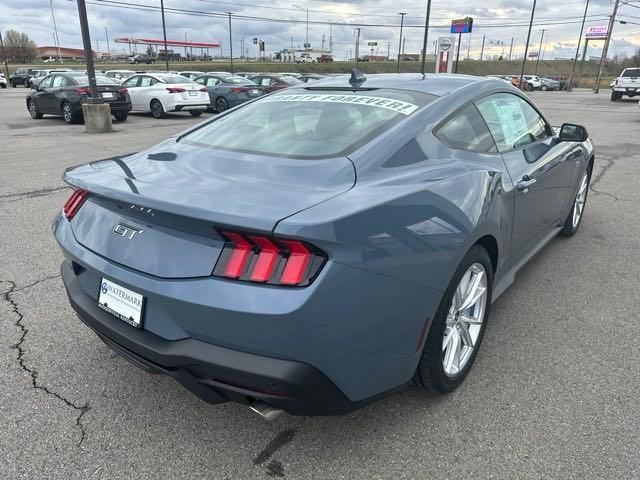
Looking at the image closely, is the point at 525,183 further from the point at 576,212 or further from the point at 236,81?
the point at 236,81

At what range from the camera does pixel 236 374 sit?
175 cm

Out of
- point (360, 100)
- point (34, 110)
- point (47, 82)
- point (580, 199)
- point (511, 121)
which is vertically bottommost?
point (34, 110)

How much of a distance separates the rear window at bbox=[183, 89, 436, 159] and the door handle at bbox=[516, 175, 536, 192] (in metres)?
0.74

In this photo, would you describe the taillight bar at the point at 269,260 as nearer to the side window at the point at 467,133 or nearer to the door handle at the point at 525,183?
the side window at the point at 467,133

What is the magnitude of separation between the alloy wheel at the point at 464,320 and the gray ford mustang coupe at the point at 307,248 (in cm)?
1

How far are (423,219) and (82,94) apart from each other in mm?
14609

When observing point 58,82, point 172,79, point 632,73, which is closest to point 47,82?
point 58,82

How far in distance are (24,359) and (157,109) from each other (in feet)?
50.0

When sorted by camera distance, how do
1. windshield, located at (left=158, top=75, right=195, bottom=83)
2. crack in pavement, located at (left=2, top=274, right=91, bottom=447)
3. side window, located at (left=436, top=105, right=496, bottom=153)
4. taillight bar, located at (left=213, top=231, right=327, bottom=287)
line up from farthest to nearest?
windshield, located at (left=158, top=75, right=195, bottom=83), side window, located at (left=436, top=105, right=496, bottom=153), crack in pavement, located at (left=2, top=274, right=91, bottom=447), taillight bar, located at (left=213, top=231, right=327, bottom=287)

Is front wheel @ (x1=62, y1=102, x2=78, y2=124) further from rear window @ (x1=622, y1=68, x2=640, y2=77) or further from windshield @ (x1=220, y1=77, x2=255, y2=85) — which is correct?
rear window @ (x1=622, y1=68, x2=640, y2=77)

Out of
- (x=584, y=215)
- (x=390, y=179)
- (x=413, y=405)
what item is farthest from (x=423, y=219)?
(x=584, y=215)

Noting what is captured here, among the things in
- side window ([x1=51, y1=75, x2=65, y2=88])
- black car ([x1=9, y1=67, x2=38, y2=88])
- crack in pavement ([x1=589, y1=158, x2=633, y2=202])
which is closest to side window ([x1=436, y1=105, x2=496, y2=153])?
crack in pavement ([x1=589, y1=158, x2=633, y2=202])

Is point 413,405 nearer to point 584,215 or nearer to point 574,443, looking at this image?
point 574,443

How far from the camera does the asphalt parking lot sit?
2078 mm
